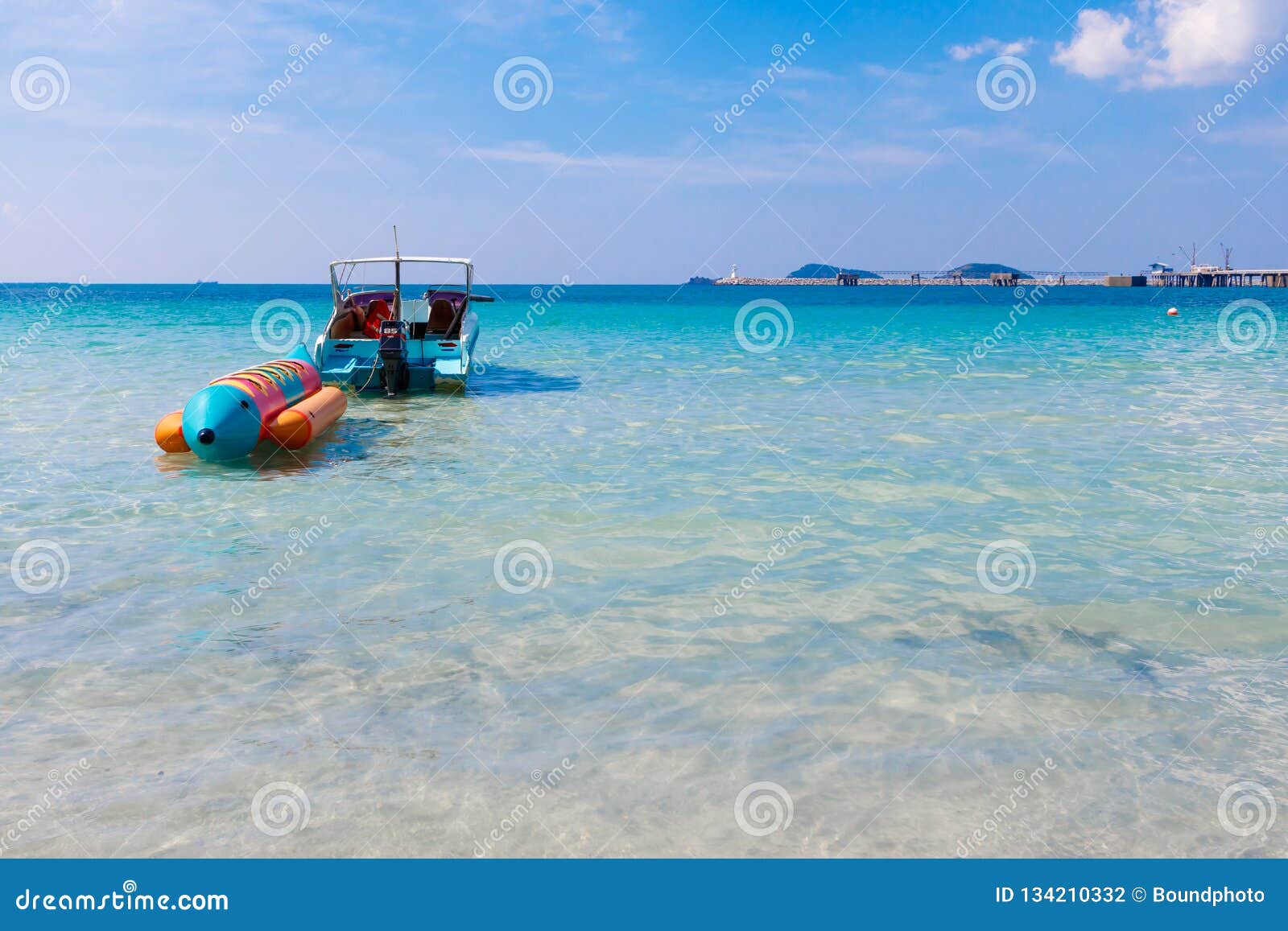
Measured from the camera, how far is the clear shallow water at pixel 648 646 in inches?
167

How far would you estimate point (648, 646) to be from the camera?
6.10 metres

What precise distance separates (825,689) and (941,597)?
197cm

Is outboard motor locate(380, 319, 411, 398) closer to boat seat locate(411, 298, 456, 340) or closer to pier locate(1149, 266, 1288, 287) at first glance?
boat seat locate(411, 298, 456, 340)

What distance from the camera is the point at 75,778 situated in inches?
175

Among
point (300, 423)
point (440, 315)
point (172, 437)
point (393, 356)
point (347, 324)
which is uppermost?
point (440, 315)

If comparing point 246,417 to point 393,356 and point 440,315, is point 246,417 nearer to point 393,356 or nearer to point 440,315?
point 393,356

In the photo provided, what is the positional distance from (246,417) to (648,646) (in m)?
7.76

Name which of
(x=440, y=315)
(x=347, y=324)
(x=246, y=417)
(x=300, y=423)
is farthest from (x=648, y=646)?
(x=440, y=315)

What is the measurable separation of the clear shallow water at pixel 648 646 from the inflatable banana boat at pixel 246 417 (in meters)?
0.36

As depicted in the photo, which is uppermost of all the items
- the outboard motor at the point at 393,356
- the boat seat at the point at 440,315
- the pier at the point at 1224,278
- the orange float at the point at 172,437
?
the pier at the point at 1224,278

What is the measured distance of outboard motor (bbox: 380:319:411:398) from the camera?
17.8 m

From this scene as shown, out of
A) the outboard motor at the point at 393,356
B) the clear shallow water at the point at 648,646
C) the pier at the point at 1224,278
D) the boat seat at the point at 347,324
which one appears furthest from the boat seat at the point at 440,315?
the pier at the point at 1224,278

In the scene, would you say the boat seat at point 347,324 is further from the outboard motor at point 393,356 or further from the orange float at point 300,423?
the orange float at point 300,423

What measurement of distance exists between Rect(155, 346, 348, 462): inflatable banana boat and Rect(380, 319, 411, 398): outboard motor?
387 cm
